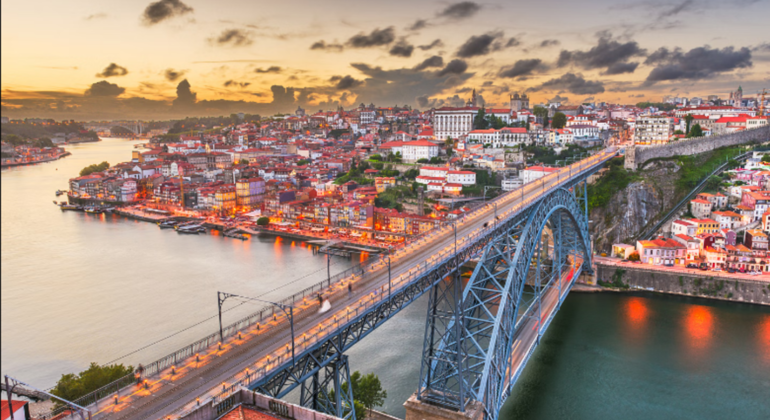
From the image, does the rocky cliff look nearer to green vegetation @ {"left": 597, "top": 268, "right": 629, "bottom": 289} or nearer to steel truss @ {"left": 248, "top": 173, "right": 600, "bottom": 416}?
green vegetation @ {"left": 597, "top": 268, "right": 629, "bottom": 289}

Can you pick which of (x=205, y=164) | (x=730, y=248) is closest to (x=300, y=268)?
(x=730, y=248)

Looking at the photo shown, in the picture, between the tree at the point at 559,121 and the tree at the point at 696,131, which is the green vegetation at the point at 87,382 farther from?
the tree at the point at 559,121

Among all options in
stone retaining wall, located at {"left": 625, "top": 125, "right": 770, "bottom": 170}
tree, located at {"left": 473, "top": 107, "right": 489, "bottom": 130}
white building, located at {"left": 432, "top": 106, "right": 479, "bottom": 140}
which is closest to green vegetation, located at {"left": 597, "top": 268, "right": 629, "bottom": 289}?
stone retaining wall, located at {"left": 625, "top": 125, "right": 770, "bottom": 170}

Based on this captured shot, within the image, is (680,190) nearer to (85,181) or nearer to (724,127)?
(724,127)

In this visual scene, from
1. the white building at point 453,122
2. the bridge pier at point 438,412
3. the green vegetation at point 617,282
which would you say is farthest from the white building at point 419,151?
the bridge pier at point 438,412

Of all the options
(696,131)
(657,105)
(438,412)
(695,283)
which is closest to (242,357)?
(438,412)

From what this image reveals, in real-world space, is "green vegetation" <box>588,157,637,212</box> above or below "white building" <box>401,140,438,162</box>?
below
